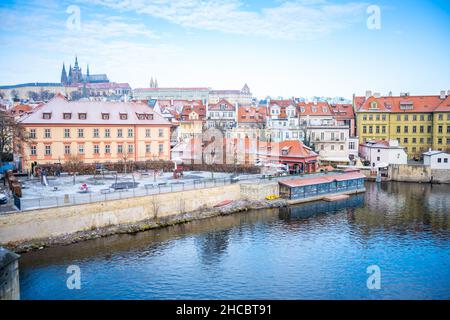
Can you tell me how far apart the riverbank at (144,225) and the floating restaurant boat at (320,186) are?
1382 millimetres

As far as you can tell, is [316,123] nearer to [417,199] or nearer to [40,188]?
[417,199]

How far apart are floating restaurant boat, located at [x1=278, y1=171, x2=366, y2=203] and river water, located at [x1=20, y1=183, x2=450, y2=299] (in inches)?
176

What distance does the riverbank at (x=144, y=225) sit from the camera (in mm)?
25672

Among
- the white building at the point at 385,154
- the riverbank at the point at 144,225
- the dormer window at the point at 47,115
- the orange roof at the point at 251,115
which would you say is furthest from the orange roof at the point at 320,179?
the dormer window at the point at 47,115

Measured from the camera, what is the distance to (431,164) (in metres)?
51.5

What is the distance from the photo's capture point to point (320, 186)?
4178cm

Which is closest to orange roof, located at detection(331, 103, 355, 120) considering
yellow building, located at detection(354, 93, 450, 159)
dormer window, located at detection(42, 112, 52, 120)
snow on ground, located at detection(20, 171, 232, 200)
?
yellow building, located at detection(354, 93, 450, 159)

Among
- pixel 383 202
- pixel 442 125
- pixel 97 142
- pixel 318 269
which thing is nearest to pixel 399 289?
pixel 318 269

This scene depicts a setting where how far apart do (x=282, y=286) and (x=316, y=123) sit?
42.9m

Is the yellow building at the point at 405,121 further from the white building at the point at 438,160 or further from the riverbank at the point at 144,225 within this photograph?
the riverbank at the point at 144,225

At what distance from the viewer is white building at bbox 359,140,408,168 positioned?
179 feet

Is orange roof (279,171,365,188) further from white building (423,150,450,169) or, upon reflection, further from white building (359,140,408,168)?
white building (423,150,450,169)

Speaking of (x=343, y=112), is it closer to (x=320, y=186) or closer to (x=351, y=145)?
(x=351, y=145)

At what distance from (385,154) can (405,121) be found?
9.88m
